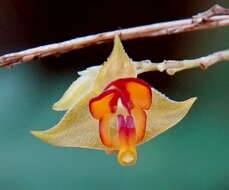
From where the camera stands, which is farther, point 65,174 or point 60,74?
point 60,74

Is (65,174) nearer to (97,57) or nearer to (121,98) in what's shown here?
(97,57)

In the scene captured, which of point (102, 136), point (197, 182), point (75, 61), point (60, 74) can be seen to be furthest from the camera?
point (75, 61)

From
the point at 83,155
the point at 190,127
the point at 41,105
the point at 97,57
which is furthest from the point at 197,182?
the point at 97,57

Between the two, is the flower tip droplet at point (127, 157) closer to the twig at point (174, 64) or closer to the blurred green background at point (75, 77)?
the twig at point (174, 64)

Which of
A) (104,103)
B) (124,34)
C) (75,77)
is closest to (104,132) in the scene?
(104,103)

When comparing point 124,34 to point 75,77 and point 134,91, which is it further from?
point 75,77

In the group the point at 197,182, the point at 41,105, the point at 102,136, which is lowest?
the point at 102,136
